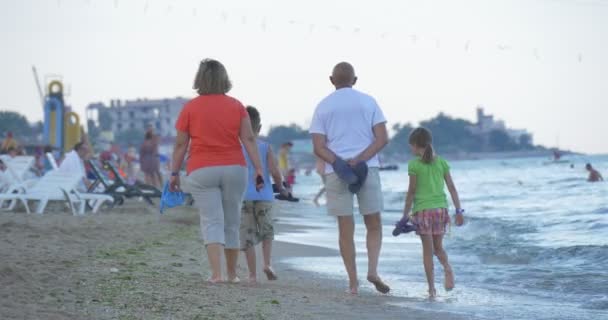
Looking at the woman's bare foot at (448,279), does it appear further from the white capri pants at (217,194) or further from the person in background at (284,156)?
the person in background at (284,156)

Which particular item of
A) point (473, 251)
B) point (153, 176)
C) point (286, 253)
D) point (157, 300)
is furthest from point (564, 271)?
point (153, 176)

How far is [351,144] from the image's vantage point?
22.5ft

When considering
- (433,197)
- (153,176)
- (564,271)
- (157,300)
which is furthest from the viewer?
(153,176)

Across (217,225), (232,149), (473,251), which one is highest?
(232,149)

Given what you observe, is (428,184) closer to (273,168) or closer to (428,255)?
(428,255)

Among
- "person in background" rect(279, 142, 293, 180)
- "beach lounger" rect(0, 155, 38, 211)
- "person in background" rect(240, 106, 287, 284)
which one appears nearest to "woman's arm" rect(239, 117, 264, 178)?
"person in background" rect(240, 106, 287, 284)

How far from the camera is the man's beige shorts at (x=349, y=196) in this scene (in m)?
6.82

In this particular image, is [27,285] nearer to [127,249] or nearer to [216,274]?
[216,274]

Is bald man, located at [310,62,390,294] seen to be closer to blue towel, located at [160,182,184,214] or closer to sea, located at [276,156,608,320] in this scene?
sea, located at [276,156,608,320]

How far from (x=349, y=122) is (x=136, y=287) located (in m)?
1.80

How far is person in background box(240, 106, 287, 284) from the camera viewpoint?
24.3 feet

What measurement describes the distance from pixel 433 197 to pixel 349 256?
779 mm

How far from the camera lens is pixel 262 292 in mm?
6645

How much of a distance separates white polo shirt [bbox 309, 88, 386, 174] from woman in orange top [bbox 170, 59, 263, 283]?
0.52 metres
